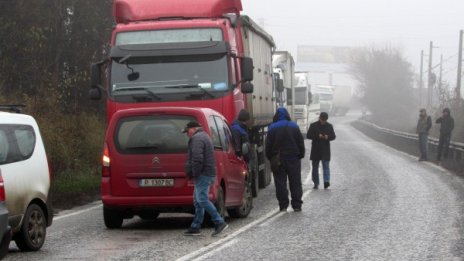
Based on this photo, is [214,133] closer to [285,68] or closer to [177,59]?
[177,59]

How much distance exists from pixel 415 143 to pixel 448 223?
2596cm

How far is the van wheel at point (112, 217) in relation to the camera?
13.0 m

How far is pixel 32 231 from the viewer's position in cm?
1084

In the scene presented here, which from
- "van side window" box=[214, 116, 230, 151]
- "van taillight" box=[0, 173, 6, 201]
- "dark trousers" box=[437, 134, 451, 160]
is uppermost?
"van side window" box=[214, 116, 230, 151]

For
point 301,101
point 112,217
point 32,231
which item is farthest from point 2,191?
point 301,101

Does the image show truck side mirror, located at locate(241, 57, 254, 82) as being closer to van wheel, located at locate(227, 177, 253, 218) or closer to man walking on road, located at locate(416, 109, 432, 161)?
van wheel, located at locate(227, 177, 253, 218)

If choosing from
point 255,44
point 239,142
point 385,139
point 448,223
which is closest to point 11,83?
point 255,44

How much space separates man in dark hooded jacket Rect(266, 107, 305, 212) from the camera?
15.3 m

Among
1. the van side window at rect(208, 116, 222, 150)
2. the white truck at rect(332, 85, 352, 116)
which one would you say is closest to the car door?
the van side window at rect(208, 116, 222, 150)

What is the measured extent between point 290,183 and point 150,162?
348 cm

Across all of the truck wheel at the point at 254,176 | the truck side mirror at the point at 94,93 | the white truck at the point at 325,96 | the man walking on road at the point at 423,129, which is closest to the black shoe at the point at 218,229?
the truck side mirror at the point at 94,93

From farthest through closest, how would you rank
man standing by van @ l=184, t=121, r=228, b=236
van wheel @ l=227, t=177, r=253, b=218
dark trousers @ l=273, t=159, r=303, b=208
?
1. dark trousers @ l=273, t=159, r=303, b=208
2. van wheel @ l=227, t=177, r=253, b=218
3. man standing by van @ l=184, t=121, r=228, b=236

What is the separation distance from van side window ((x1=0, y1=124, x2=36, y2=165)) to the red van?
188 cm

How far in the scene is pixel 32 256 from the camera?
34.0 feet
